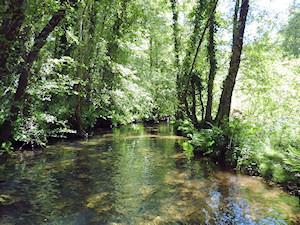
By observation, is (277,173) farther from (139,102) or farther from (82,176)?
(139,102)

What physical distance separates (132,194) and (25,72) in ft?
18.2

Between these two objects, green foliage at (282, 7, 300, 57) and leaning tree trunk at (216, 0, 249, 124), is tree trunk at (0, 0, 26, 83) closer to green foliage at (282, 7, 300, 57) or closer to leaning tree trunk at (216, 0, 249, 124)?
leaning tree trunk at (216, 0, 249, 124)

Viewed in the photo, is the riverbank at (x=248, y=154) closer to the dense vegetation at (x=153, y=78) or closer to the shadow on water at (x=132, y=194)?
the dense vegetation at (x=153, y=78)

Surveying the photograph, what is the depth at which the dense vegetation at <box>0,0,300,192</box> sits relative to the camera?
902 cm

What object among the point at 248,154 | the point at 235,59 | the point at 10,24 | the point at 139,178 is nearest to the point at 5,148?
the point at 139,178

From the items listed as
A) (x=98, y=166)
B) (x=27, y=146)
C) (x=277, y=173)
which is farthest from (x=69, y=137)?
(x=277, y=173)

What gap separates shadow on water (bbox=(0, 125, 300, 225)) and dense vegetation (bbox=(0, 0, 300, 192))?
114 cm

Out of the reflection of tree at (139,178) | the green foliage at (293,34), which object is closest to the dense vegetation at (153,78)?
the reflection of tree at (139,178)

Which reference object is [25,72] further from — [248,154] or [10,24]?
[248,154]

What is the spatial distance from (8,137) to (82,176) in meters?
3.93

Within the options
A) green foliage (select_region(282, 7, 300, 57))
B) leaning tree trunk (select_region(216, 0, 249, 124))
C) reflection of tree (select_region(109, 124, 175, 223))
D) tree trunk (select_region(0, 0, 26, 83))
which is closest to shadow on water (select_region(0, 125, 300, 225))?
reflection of tree (select_region(109, 124, 175, 223))

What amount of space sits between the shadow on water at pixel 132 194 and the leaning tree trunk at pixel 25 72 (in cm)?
124

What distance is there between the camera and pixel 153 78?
92.0 feet

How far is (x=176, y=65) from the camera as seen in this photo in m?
21.7
